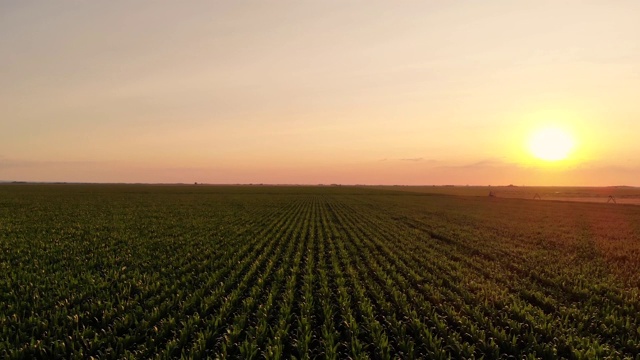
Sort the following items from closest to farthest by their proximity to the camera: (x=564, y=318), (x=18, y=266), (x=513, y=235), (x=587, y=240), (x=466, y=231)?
(x=564, y=318) < (x=18, y=266) < (x=587, y=240) < (x=513, y=235) < (x=466, y=231)

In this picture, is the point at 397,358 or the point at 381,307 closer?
the point at 397,358

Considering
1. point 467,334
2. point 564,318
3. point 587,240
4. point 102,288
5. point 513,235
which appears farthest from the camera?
point 513,235

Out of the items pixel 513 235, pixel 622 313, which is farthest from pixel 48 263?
pixel 513 235

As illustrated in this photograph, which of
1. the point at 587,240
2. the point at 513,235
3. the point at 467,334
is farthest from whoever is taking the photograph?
the point at 513,235

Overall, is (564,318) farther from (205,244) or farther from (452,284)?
(205,244)

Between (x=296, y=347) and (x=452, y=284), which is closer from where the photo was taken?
(x=296, y=347)

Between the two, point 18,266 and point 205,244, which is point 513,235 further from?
point 18,266

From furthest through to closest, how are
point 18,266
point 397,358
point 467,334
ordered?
1. point 18,266
2. point 467,334
3. point 397,358

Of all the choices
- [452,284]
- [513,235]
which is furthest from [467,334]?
[513,235]
